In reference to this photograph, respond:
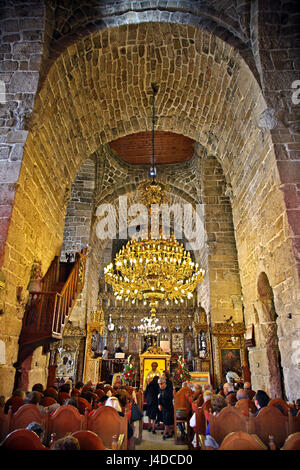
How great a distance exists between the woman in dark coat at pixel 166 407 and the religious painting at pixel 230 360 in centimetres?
483

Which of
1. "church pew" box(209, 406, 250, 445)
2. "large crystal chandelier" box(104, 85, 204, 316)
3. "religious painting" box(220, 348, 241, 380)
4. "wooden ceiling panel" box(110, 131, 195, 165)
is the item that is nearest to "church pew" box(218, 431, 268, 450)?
"church pew" box(209, 406, 250, 445)

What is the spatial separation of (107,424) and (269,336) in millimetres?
3744

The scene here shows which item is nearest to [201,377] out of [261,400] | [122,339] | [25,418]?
[261,400]

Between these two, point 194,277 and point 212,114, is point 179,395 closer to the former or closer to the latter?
point 194,277

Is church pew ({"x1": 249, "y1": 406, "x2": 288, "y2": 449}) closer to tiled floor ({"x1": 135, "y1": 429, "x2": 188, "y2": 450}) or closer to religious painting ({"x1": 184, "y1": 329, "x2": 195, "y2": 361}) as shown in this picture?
tiled floor ({"x1": 135, "y1": 429, "x2": 188, "y2": 450})

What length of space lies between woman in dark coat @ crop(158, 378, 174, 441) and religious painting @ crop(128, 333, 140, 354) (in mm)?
11315

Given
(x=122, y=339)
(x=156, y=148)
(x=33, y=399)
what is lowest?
(x=33, y=399)

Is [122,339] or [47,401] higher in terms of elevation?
[122,339]

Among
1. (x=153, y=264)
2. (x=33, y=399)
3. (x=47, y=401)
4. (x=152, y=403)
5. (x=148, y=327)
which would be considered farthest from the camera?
(x=148, y=327)

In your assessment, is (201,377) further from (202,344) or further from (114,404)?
(114,404)

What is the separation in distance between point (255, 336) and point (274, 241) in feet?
7.47

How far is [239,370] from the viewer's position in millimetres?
11070

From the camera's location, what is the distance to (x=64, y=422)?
10.9 ft
